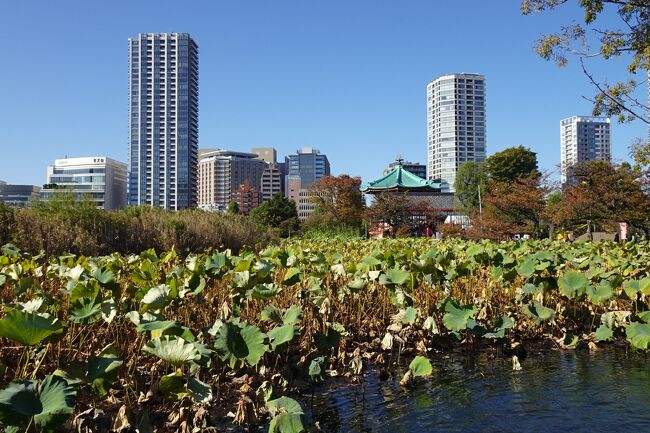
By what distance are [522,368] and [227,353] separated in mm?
2559

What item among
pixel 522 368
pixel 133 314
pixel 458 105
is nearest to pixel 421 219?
pixel 522 368

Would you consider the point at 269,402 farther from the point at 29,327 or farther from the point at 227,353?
the point at 29,327

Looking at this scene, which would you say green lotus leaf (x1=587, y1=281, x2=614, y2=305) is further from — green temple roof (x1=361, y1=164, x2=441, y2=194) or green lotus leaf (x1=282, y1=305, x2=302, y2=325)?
green temple roof (x1=361, y1=164, x2=441, y2=194)

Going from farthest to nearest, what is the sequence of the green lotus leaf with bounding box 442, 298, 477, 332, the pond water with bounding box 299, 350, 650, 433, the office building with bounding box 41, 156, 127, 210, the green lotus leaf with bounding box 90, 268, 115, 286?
1. the office building with bounding box 41, 156, 127, 210
2. the green lotus leaf with bounding box 442, 298, 477, 332
3. the green lotus leaf with bounding box 90, 268, 115, 286
4. the pond water with bounding box 299, 350, 650, 433

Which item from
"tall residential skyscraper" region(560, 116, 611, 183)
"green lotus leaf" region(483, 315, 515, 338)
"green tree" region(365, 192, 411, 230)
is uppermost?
"tall residential skyscraper" region(560, 116, 611, 183)

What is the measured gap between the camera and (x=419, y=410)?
3197 millimetres

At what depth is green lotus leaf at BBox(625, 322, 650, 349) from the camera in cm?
352

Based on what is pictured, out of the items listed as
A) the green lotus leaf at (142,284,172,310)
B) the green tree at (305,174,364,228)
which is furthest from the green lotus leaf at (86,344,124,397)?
the green tree at (305,174,364,228)

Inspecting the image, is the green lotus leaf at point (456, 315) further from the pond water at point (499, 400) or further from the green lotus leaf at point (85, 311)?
the green lotus leaf at point (85, 311)

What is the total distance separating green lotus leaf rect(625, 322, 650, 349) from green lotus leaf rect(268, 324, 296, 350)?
2298 mm

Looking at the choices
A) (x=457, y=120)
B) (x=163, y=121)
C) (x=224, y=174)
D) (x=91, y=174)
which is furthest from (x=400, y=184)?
(x=224, y=174)

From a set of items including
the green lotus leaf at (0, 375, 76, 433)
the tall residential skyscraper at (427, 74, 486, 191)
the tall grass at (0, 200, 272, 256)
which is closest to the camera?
the green lotus leaf at (0, 375, 76, 433)

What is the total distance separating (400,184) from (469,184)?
57.4ft

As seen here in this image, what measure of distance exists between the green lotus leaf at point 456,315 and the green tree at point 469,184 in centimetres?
3998
